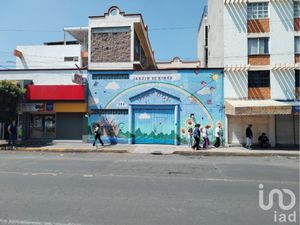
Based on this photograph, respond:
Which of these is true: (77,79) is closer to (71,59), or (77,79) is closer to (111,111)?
(111,111)

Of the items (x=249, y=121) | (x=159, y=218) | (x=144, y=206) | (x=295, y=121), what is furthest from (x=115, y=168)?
(x=295, y=121)

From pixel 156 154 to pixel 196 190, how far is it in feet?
29.9

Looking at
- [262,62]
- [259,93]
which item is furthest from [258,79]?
[262,62]

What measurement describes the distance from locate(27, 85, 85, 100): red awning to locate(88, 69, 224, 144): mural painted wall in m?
1.10

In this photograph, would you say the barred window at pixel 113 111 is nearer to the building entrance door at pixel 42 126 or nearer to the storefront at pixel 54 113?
the storefront at pixel 54 113

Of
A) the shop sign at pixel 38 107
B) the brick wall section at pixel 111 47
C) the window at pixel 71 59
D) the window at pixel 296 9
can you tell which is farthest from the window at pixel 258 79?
the window at pixel 71 59

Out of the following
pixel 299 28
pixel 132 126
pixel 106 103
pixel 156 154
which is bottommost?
pixel 156 154

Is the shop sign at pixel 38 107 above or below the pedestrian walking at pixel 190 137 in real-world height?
above

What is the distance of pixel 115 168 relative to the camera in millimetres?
11250

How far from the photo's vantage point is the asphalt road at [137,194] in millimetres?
5520

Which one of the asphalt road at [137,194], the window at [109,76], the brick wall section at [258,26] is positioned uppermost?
the brick wall section at [258,26]

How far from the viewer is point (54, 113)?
21750 mm

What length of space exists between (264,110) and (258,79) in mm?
3510

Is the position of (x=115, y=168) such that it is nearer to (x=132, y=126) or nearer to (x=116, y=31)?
(x=132, y=126)
